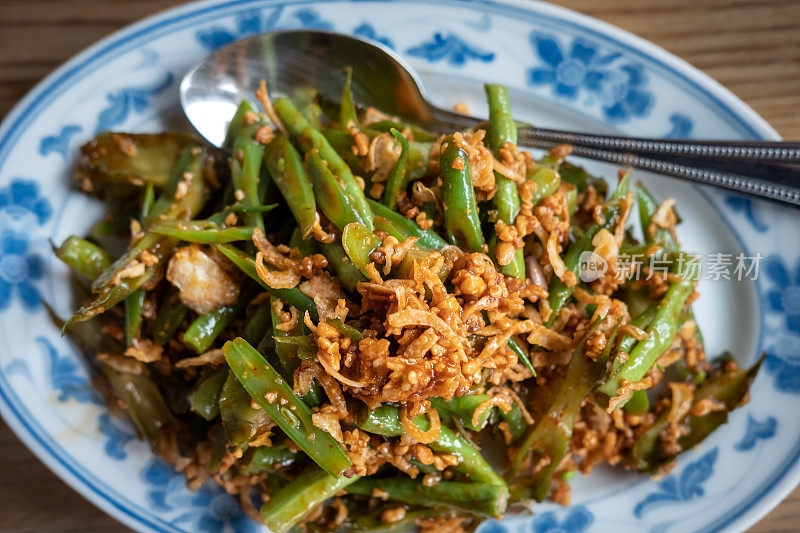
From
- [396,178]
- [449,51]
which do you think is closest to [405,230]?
[396,178]

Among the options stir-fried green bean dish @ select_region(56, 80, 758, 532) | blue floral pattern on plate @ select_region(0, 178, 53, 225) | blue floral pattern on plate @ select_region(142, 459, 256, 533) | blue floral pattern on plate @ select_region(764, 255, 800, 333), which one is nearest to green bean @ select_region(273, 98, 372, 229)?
stir-fried green bean dish @ select_region(56, 80, 758, 532)

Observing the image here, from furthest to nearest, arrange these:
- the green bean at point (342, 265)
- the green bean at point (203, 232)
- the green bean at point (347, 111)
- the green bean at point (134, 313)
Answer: the green bean at point (347, 111) → the green bean at point (134, 313) → the green bean at point (203, 232) → the green bean at point (342, 265)

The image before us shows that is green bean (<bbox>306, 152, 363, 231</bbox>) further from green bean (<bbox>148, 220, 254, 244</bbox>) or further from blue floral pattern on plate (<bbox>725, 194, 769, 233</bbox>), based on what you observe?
blue floral pattern on plate (<bbox>725, 194, 769, 233</bbox>)

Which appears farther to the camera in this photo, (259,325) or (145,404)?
(145,404)

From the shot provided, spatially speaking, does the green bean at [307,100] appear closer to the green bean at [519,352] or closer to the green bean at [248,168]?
the green bean at [248,168]

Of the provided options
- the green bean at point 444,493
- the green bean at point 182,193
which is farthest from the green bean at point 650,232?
the green bean at point 182,193

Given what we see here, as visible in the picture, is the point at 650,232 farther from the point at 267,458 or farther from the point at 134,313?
the point at 134,313
